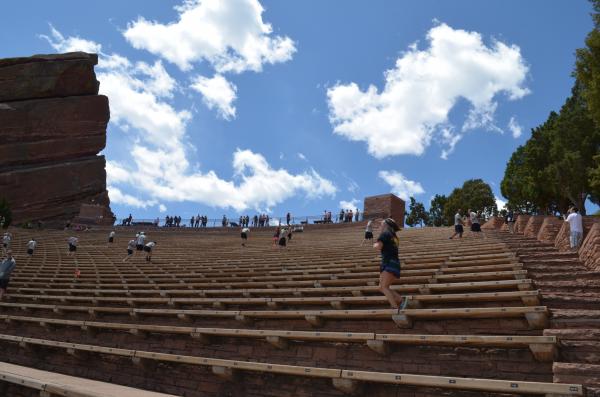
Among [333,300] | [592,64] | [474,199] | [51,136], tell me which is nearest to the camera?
[333,300]

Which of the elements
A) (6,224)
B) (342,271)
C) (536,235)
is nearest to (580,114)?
(536,235)

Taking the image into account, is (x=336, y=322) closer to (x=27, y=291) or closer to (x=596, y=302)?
(x=596, y=302)

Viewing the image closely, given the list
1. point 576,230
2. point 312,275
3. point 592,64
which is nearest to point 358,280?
point 312,275

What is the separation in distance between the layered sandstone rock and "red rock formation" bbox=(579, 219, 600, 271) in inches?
2003

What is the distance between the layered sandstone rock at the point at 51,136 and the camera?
46750mm

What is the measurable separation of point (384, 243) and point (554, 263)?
405 centimetres

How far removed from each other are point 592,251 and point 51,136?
54.7m

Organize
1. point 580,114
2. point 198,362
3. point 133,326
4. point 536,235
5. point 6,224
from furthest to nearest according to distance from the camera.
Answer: point 6,224 → point 580,114 → point 536,235 → point 133,326 → point 198,362

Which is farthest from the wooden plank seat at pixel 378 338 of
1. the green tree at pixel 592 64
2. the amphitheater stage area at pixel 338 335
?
the green tree at pixel 592 64

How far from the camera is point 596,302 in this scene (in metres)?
5.39

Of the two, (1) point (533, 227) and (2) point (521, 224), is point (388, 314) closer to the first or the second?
(1) point (533, 227)

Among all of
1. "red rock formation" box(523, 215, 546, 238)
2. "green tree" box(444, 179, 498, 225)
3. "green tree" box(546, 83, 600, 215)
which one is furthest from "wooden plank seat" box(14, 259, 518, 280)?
"green tree" box(444, 179, 498, 225)

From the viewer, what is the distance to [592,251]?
7.38 meters

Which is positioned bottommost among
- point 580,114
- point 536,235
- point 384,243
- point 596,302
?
point 596,302
